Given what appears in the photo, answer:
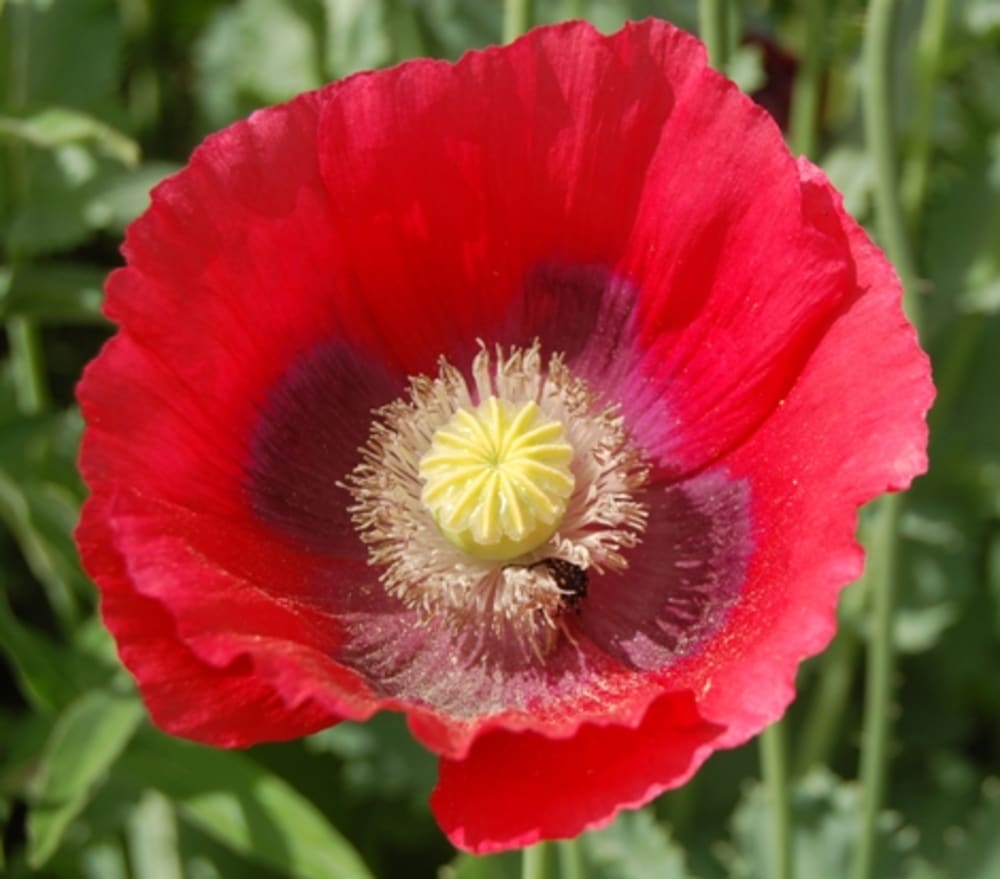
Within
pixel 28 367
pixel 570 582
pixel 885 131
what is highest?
pixel 885 131

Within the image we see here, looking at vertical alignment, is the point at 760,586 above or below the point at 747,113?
below

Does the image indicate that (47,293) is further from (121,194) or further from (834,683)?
(834,683)

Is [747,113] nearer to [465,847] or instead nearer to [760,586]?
[760,586]

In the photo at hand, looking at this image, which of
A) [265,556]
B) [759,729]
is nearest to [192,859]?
[265,556]

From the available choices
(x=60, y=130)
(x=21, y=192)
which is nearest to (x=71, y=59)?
(x=21, y=192)

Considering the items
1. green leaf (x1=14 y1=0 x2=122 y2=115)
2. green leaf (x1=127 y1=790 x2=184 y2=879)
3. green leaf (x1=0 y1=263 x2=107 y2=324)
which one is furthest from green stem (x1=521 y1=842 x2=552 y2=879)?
green leaf (x1=14 y1=0 x2=122 y2=115)

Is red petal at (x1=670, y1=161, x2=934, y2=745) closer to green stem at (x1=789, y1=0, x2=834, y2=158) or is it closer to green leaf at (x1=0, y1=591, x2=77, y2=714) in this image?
green stem at (x1=789, y1=0, x2=834, y2=158)
